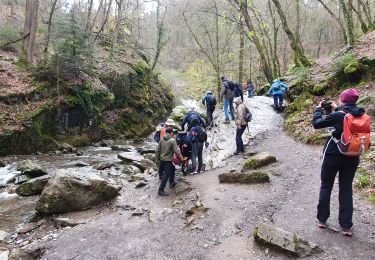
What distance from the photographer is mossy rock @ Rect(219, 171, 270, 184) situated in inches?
341

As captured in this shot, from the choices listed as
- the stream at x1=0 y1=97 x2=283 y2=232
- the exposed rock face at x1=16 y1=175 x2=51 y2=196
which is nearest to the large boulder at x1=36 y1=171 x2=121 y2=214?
the stream at x1=0 y1=97 x2=283 y2=232

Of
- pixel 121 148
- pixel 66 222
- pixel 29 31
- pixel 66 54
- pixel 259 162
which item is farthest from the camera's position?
pixel 29 31

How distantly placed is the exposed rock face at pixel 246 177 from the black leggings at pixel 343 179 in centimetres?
303

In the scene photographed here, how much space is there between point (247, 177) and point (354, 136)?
3986 mm

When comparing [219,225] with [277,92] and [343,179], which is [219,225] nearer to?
[343,179]

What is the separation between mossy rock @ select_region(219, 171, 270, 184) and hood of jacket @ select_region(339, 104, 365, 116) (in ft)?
12.1

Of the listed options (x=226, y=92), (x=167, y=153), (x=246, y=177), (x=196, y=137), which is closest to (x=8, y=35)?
(x=226, y=92)

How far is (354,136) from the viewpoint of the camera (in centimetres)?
509

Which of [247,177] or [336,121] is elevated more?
[336,121]

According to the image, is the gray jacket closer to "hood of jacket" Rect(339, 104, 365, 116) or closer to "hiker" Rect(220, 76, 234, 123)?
"hiker" Rect(220, 76, 234, 123)

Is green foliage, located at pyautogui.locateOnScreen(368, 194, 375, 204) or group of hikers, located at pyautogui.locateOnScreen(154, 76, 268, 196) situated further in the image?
group of hikers, located at pyautogui.locateOnScreen(154, 76, 268, 196)

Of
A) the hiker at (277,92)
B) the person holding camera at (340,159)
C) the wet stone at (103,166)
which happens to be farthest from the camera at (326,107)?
the hiker at (277,92)

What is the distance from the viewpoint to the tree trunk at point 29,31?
20261 mm

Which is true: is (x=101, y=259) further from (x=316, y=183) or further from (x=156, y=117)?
(x=156, y=117)
